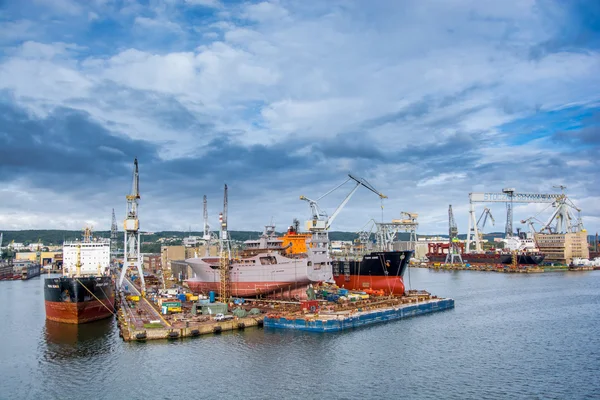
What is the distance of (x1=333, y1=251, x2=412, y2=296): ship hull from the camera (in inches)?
2009

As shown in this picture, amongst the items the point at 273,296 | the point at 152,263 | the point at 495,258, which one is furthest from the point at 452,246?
the point at 273,296

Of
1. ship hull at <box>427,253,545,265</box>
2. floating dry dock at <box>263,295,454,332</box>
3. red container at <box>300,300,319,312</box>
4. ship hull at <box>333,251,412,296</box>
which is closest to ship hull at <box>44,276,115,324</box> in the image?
floating dry dock at <box>263,295,454,332</box>

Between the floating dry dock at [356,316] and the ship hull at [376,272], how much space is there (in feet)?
21.4

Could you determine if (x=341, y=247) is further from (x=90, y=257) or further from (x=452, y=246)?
(x=90, y=257)

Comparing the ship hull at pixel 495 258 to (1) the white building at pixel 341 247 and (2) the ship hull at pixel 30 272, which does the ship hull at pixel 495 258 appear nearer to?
(1) the white building at pixel 341 247

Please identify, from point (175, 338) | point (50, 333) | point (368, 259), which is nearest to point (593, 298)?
point (368, 259)

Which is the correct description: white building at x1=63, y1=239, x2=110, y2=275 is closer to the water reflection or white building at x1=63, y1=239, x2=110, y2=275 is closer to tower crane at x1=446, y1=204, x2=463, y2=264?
the water reflection

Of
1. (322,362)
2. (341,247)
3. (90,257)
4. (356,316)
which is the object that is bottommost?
(322,362)

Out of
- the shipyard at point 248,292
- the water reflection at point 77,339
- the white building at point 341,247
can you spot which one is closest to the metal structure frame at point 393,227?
the white building at point 341,247

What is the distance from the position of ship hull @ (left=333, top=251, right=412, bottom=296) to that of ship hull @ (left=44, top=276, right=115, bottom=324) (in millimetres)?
27353

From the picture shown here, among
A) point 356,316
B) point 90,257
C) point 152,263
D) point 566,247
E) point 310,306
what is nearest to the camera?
point 356,316

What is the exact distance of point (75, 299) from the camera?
37.2 m

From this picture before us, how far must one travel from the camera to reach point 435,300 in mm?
45344

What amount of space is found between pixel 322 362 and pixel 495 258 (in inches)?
3894
